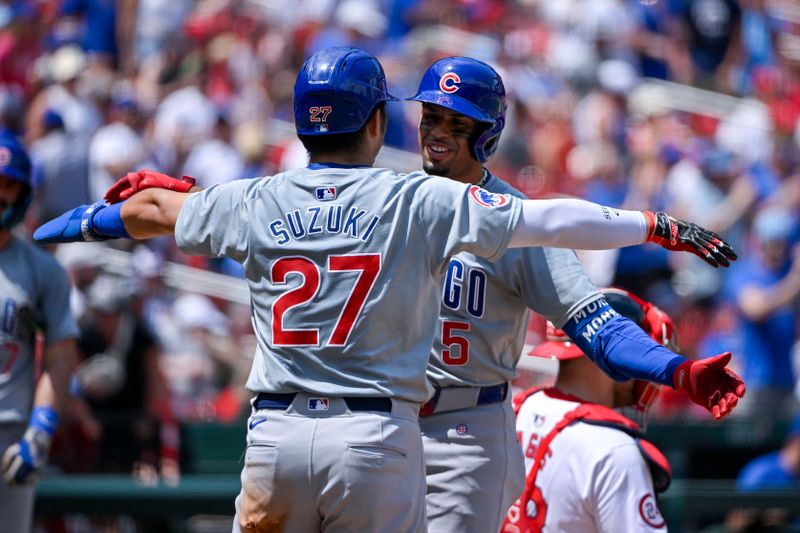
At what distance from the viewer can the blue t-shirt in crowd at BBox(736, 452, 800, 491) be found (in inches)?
329

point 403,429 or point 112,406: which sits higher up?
point 403,429

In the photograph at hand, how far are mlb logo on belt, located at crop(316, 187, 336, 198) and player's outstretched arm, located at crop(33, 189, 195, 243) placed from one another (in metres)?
0.45

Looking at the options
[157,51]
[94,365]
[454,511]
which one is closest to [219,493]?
[94,365]

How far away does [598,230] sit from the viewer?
3.87m

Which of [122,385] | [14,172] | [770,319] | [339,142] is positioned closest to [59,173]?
[122,385]

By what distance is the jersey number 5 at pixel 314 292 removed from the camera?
380 centimetres

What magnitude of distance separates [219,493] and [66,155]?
4.15 meters

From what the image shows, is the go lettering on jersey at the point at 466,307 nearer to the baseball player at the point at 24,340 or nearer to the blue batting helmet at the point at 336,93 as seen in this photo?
the blue batting helmet at the point at 336,93

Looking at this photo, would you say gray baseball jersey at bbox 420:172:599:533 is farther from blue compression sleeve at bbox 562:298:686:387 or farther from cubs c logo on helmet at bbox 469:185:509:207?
cubs c logo on helmet at bbox 469:185:509:207

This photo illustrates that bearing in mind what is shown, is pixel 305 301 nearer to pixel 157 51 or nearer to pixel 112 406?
pixel 112 406

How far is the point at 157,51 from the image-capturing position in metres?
15.2

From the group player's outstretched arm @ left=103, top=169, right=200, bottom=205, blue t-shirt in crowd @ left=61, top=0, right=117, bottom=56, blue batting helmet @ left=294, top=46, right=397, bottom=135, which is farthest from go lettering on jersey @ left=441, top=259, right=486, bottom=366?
blue t-shirt in crowd @ left=61, top=0, right=117, bottom=56

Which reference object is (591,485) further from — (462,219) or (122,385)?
(122,385)

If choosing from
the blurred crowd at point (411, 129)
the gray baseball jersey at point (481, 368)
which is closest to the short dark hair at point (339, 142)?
the gray baseball jersey at point (481, 368)
